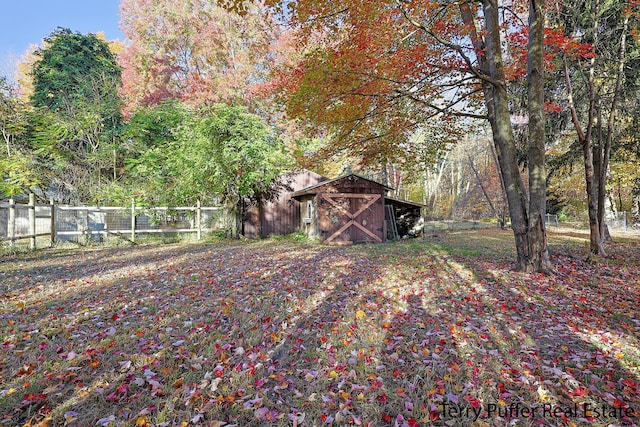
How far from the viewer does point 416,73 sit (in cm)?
761

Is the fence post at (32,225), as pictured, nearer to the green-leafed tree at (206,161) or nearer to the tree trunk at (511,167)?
the green-leafed tree at (206,161)

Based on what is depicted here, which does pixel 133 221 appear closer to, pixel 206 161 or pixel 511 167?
pixel 206 161

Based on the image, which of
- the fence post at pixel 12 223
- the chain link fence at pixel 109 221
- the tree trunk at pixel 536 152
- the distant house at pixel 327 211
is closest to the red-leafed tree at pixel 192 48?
A: the distant house at pixel 327 211

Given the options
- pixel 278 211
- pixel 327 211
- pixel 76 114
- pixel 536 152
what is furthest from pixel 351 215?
pixel 76 114

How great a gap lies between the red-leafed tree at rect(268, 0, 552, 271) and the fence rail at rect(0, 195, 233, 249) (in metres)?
9.56

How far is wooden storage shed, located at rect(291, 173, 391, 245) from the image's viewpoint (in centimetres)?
1434

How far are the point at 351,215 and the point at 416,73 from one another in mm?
7943

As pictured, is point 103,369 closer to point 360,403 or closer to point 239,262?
point 360,403

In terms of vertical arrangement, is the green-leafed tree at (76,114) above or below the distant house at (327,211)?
above

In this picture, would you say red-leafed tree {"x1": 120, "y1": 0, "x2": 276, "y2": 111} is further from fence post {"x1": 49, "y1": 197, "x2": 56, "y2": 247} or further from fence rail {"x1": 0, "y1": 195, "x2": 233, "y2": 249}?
fence post {"x1": 49, "y1": 197, "x2": 56, "y2": 247}

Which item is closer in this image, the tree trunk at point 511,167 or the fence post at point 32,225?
the tree trunk at point 511,167

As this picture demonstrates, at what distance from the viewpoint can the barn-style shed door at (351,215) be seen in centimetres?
1441

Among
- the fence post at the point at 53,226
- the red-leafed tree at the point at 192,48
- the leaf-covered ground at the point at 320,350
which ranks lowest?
the leaf-covered ground at the point at 320,350

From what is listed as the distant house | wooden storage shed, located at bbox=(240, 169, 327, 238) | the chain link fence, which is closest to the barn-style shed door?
the distant house
